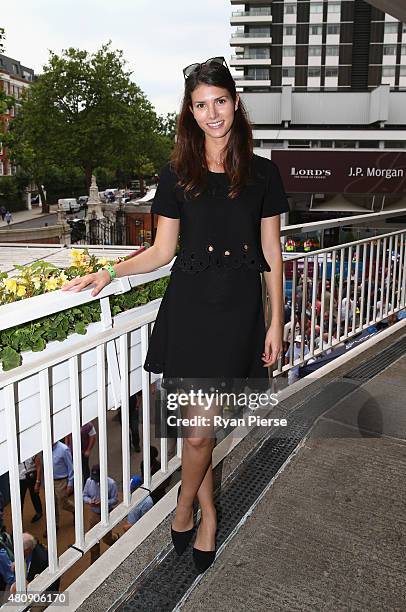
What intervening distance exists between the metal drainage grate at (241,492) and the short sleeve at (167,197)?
130 centimetres

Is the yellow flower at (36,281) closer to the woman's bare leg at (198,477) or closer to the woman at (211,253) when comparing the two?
the woman at (211,253)

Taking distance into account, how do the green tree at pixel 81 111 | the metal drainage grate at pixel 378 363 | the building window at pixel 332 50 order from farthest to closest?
the building window at pixel 332 50, the green tree at pixel 81 111, the metal drainage grate at pixel 378 363

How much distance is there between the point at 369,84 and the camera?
55.8 metres

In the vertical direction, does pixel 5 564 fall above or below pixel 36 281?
below

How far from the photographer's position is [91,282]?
2092 millimetres

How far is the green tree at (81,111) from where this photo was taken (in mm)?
43656

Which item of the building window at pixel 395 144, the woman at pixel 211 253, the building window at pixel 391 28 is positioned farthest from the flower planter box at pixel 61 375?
the building window at pixel 391 28

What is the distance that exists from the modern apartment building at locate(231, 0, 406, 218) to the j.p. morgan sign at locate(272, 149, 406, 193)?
50mm

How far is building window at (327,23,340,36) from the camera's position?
54719 millimetres

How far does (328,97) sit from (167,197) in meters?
40.4

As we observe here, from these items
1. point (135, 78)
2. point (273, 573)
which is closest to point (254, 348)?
point (273, 573)

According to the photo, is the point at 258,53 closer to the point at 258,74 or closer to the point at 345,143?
the point at 258,74

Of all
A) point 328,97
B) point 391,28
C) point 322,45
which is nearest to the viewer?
point 328,97

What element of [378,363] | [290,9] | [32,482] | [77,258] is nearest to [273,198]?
[378,363]
